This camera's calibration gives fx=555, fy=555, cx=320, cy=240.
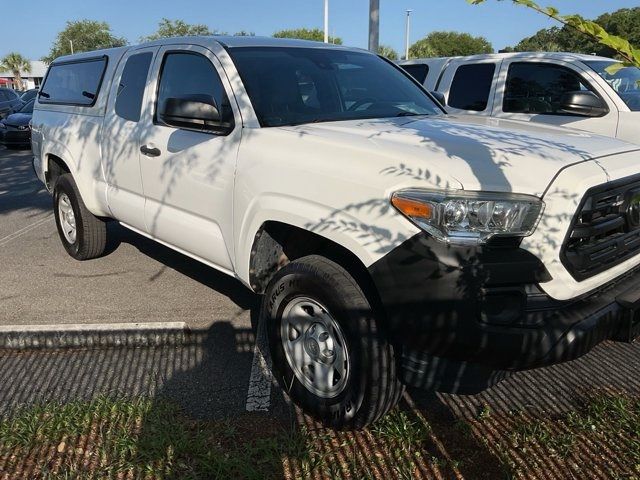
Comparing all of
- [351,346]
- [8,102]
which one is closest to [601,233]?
[351,346]

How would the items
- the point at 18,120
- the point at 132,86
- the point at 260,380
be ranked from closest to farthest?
the point at 260,380 → the point at 132,86 → the point at 18,120

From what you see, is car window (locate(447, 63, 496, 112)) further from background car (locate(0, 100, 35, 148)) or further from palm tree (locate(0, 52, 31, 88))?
palm tree (locate(0, 52, 31, 88))

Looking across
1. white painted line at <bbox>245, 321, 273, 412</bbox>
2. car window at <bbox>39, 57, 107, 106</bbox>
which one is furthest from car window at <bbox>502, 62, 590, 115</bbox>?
car window at <bbox>39, 57, 107, 106</bbox>

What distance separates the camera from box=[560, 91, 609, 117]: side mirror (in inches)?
212

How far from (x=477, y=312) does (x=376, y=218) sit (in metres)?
0.57

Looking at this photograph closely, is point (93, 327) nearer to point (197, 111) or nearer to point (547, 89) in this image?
point (197, 111)

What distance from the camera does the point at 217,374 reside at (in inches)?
134

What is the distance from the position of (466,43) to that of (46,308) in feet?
254

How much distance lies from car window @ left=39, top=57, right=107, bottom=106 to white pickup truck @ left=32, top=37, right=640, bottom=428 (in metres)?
1.19

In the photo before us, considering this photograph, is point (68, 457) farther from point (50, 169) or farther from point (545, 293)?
point (50, 169)

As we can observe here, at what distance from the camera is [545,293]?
2.29 m

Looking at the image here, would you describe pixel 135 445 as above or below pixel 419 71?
below

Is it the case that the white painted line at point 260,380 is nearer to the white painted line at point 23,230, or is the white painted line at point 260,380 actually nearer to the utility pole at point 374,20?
the white painted line at point 23,230

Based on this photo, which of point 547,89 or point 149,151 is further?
point 547,89
